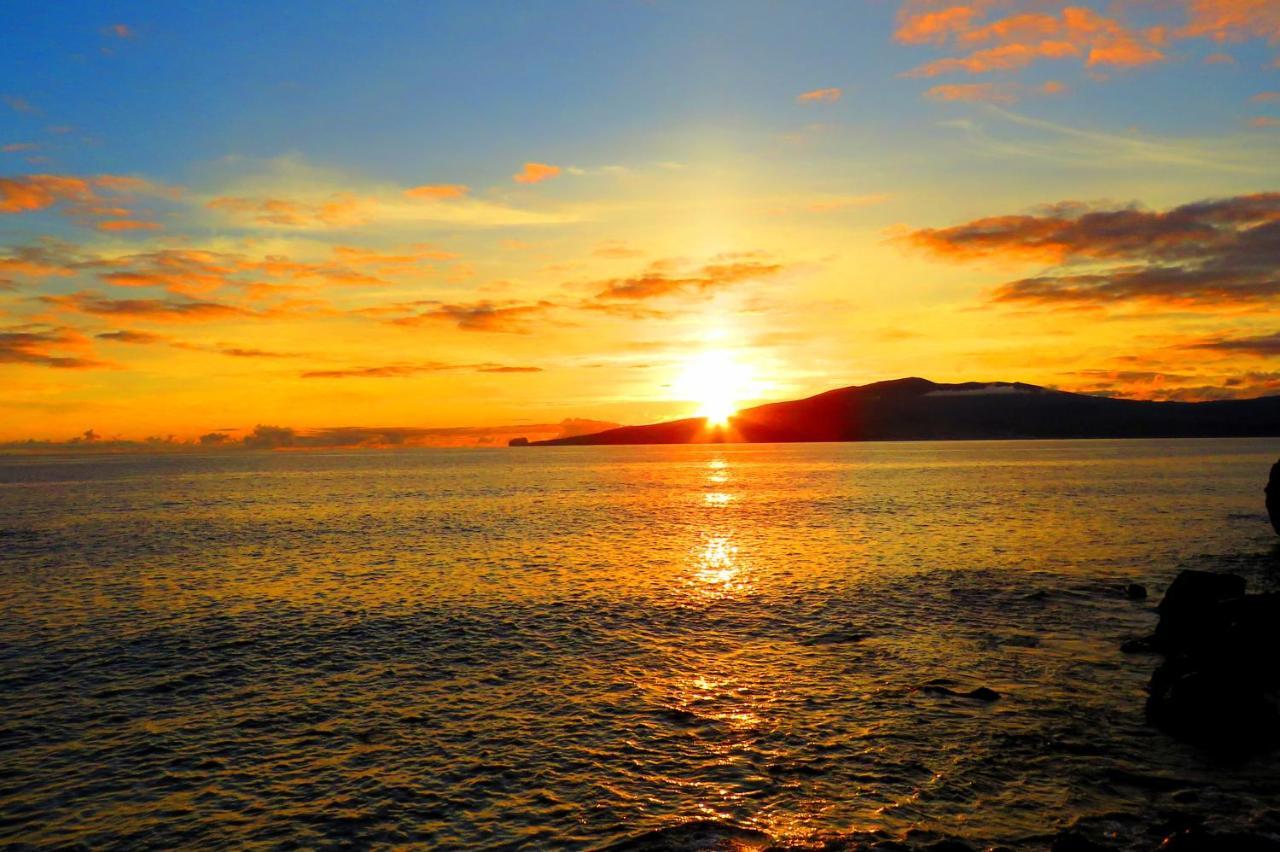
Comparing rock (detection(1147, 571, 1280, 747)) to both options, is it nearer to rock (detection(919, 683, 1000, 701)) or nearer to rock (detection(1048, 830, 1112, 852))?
rock (detection(919, 683, 1000, 701))

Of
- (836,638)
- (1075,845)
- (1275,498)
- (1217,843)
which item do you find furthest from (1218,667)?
(1275,498)

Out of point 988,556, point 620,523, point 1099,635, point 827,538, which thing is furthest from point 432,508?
point 1099,635

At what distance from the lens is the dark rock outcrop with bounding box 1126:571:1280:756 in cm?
2375

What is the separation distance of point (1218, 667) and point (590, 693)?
2132 cm

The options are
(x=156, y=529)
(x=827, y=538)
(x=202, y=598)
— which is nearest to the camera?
(x=202, y=598)

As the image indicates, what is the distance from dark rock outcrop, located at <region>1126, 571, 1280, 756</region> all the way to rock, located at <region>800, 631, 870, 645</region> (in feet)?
39.5

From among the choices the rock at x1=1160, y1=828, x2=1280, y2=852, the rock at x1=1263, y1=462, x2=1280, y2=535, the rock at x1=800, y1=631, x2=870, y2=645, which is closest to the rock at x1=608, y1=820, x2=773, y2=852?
the rock at x1=1160, y1=828, x2=1280, y2=852

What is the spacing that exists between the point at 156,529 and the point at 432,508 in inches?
1471

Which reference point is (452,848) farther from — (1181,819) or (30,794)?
(1181,819)

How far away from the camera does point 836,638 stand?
121ft

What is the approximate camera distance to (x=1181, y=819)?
61.4 ft

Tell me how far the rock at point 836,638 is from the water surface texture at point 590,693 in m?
0.19

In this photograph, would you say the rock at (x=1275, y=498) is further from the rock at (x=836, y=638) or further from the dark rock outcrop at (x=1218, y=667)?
the rock at (x=836, y=638)

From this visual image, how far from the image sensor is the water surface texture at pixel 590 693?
19.9 metres
